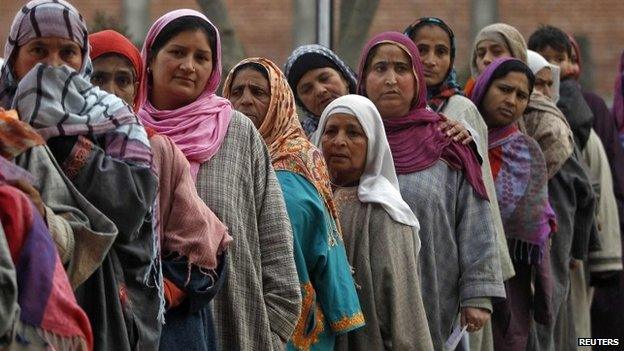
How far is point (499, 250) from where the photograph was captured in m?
6.76

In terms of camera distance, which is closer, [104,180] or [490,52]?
[104,180]

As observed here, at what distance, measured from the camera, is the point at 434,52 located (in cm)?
726

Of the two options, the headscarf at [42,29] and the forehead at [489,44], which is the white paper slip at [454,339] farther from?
the headscarf at [42,29]

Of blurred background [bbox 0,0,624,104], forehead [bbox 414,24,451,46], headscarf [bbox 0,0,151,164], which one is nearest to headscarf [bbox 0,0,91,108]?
headscarf [bbox 0,0,151,164]

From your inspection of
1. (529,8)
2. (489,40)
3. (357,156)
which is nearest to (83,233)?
(357,156)

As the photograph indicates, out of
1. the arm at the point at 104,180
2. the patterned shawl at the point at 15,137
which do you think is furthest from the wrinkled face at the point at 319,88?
the patterned shawl at the point at 15,137

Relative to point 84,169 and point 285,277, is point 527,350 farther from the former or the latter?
point 84,169

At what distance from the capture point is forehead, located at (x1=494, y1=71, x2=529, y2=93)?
7.33m

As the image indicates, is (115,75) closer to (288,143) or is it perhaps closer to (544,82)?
(288,143)

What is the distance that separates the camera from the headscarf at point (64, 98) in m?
4.25

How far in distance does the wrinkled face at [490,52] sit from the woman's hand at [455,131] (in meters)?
1.45

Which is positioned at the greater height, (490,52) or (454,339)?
(490,52)

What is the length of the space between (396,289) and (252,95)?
88 centimetres

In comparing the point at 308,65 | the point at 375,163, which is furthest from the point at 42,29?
the point at 308,65
